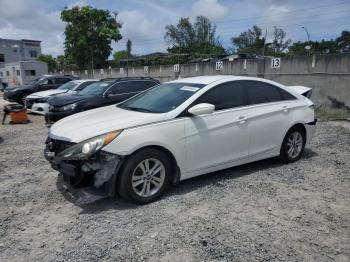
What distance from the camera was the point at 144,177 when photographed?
14.1ft

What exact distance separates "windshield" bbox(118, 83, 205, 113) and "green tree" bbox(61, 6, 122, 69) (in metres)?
35.0

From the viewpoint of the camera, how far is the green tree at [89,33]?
3759cm

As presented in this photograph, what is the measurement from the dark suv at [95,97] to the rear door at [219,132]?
5510mm

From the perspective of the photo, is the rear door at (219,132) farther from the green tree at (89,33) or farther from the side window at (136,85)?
the green tree at (89,33)

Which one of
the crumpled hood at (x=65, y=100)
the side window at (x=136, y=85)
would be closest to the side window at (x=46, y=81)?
the crumpled hood at (x=65, y=100)

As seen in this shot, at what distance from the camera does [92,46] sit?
3862 centimetres

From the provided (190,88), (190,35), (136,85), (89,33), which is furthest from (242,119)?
(190,35)

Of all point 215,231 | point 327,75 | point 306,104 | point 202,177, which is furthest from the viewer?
point 327,75

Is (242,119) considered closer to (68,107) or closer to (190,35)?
(68,107)

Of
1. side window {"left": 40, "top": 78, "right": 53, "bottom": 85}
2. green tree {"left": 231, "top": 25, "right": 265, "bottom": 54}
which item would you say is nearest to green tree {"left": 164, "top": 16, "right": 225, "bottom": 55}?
green tree {"left": 231, "top": 25, "right": 265, "bottom": 54}

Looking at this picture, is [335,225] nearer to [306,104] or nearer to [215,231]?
[215,231]

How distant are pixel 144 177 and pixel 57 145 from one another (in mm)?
1222

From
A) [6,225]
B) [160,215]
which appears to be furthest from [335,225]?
[6,225]

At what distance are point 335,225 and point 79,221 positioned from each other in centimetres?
287
